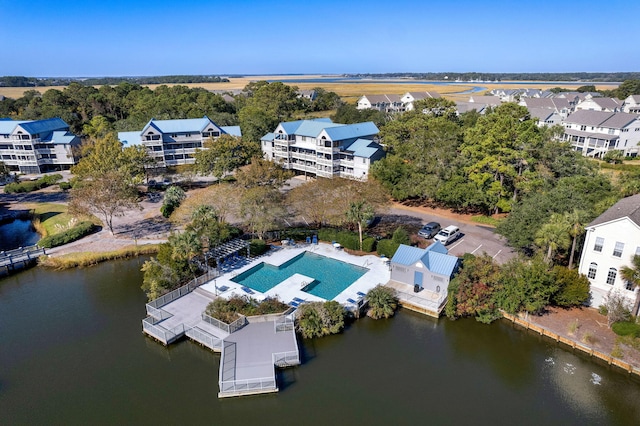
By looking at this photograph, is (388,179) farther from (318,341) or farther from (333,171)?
Answer: (318,341)

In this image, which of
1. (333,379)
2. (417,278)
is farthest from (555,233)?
(333,379)

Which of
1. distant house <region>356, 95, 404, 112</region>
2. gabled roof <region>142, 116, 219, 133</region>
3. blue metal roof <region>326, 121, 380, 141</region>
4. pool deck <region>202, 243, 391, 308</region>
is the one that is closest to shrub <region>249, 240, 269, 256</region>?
pool deck <region>202, 243, 391, 308</region>

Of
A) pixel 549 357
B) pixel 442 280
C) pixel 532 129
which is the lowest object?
pixel 549 357

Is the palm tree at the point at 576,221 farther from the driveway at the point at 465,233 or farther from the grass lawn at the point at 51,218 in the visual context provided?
the grass lawn at the point at 51,218

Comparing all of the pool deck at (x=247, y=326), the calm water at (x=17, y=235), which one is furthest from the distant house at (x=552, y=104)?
the calm water at (x=17, y=235)

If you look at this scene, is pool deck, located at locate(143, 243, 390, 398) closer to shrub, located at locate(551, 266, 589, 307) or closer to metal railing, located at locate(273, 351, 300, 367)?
metal railing, located at locate(273, 351, 300, 367)

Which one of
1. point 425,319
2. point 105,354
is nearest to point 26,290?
point 105,354

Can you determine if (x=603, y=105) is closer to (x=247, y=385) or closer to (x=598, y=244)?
(x=598, y=244)
